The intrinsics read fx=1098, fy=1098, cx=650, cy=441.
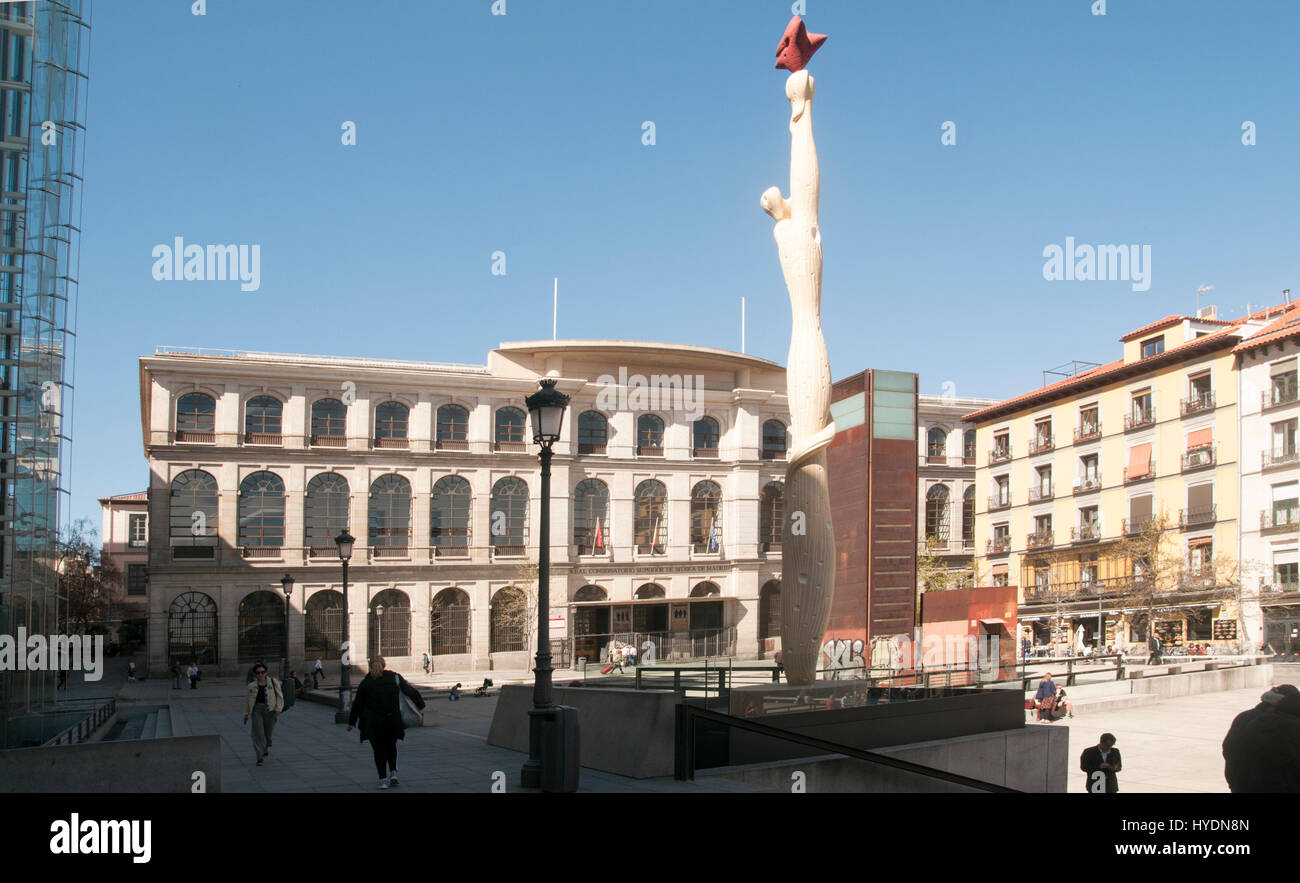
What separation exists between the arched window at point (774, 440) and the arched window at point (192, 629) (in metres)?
30.4

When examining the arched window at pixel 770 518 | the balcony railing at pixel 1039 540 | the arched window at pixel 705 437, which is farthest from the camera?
the arched window at pixel 770 518

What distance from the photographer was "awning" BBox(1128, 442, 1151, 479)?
50.5 metres

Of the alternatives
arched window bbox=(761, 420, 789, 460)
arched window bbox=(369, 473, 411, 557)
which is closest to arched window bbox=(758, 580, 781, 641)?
arched window bbox=(761, 420, 789, 460)

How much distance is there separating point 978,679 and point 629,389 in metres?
40.7

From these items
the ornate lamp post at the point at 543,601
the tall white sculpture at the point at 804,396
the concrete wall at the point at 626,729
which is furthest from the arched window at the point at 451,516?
the ornate lamp post at the point at 543,601

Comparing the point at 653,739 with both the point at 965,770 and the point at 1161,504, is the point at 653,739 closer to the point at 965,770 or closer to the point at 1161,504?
the point at 965,770

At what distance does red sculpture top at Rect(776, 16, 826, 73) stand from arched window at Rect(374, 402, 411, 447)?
39312 millimetres

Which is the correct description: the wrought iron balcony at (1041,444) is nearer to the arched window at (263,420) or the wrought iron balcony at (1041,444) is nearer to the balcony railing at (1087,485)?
the balcony railing at (1087,485)

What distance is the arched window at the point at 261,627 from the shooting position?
52.3 meters

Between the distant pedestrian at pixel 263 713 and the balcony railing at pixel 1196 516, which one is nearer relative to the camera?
the distant pedestrian at pixel 263 713

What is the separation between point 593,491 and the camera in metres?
59.6

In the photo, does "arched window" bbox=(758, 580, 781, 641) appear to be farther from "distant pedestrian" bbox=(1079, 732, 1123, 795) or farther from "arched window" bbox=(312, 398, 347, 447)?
"distant pedestrian" bbox=(1079, 732, 1123, 795)

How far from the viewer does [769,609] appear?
206ft
